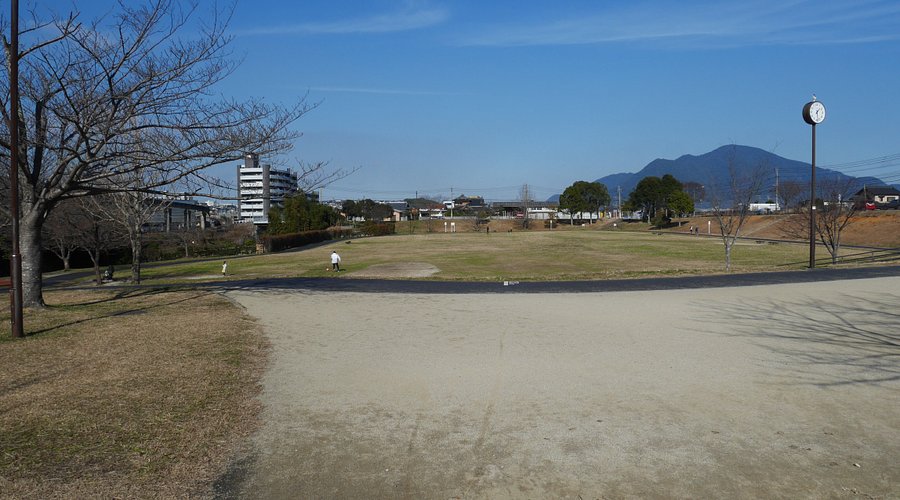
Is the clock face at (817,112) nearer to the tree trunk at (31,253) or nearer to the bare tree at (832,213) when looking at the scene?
the bare tree at (832,213)

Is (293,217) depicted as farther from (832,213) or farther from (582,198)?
(582,198)

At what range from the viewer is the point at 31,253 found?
1166 cm

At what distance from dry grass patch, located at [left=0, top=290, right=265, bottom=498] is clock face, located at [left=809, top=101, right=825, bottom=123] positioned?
22.2 m

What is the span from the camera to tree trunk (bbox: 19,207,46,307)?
1149 cm

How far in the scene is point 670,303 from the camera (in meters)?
14.0

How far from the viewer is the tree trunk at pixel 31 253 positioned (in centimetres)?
1149

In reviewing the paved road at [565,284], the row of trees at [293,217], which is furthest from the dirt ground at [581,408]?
the row of trees at [293,217]

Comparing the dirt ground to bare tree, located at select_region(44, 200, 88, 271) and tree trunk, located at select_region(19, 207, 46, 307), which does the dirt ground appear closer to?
tree trunk, located at select_region(19, 207, 46, 307)

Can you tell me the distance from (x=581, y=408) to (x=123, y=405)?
15.4ft

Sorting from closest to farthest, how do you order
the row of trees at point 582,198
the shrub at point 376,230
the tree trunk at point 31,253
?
the tree trunk at point 31,253
the shrub at point 376,230
the row of trees at point 582,198

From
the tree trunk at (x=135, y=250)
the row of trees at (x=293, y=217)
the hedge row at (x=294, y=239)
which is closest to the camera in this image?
the tree trunk at (x=135, y=250)

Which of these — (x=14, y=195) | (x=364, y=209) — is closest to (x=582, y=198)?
(x=364, y=209)

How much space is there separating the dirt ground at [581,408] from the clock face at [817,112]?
1369 cm

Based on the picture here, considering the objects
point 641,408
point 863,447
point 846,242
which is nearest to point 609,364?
point 641,408
